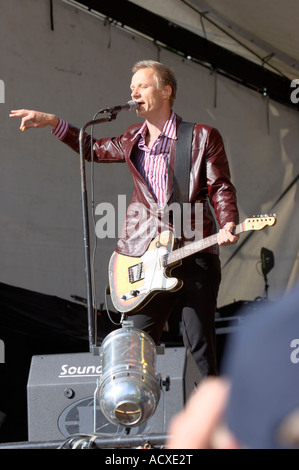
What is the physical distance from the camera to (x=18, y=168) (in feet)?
16.4

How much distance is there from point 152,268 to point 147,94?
2.76 feet

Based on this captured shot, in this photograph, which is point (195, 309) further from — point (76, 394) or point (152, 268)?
point (76, 394)

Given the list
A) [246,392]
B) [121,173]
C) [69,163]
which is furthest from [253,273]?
[246,392]

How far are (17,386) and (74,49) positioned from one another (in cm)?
296

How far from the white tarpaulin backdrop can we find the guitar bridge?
2.10 meters

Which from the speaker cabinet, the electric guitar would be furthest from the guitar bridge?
the speaker cabinet

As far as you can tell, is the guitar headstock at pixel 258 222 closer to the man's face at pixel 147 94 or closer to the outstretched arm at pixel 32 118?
the man's face at pixel 147 94

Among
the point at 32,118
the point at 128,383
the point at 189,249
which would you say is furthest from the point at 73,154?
the point at 128,383

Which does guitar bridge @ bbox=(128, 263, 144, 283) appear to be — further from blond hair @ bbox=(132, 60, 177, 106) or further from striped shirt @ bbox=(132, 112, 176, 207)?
blond hair @ bbox=(132, 60, 177, 106)

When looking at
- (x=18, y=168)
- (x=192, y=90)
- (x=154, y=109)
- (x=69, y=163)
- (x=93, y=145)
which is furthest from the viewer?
(x=192, y=90)

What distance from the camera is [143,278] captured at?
2.82 meters

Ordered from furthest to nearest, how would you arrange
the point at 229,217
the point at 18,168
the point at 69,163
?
the point at 69,163, the point at 18,168, the point at 229,217

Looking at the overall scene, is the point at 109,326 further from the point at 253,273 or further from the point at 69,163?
the point at 253,273

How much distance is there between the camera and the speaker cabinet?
2.35m
